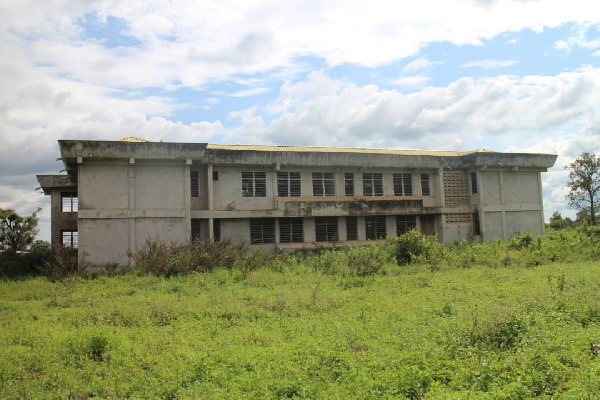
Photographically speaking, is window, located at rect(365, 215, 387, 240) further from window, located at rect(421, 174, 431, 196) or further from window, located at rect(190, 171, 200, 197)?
window, located at rect(190, 171, 200, 197)

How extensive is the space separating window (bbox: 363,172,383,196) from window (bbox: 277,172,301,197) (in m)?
3.49

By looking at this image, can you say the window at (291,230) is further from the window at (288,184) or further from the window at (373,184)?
the window at (373,184)

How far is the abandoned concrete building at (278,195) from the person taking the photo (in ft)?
60.6

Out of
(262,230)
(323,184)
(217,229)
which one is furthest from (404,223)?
(217,229)

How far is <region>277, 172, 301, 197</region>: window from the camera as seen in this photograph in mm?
21922

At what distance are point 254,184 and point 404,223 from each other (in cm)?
797

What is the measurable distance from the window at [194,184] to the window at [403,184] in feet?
32.2

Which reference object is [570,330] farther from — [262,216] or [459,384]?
[262,216]

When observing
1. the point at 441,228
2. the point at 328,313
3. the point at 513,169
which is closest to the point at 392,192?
the point at 441,228

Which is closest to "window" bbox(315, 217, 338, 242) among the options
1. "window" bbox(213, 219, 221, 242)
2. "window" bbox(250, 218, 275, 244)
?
"window" bbox(250, 218, 275, 244)

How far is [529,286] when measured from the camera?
12.0 metres

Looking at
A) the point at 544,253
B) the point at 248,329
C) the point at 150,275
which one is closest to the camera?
the point at 248,329

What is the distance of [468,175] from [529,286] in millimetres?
13581

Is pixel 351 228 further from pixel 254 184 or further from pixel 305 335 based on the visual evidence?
pixel 305 335
